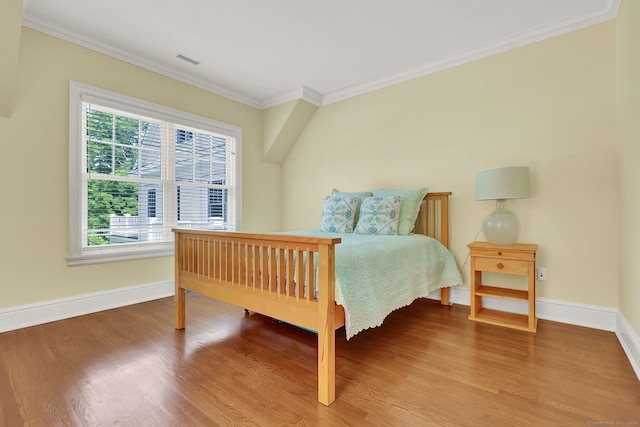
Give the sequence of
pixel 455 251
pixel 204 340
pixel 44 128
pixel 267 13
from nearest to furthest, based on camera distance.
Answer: pixel 204 340 → pixel 267 13 → pixel 44 128 → pixel 455 251

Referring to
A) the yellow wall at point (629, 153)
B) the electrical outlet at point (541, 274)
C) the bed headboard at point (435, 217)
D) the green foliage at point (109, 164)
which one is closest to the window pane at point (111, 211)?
the green foliage at point (109, 164)

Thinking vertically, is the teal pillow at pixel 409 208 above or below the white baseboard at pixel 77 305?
above

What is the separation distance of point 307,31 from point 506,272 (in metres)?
2.51

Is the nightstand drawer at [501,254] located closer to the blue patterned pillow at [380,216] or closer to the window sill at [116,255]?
the blue patterned pillow at [380,216]

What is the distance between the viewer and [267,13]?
2342mm

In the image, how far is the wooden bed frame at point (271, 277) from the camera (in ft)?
4.91

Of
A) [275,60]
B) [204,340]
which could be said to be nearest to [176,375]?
[204,340]

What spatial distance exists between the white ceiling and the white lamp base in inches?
58.6

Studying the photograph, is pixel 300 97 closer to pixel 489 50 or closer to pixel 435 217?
pixel 489 50

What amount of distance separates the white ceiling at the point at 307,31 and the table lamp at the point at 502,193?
1.18 m

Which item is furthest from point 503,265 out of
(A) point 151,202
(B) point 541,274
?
(A) point 151,202

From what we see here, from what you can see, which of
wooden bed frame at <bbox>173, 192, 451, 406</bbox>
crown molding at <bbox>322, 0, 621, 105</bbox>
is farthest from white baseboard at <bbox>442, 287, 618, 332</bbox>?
crown molding at <bbox>322, 0, 621, 105</bbox>

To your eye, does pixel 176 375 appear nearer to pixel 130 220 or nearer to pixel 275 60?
pixel 130 220

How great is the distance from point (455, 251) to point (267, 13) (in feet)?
8.67
